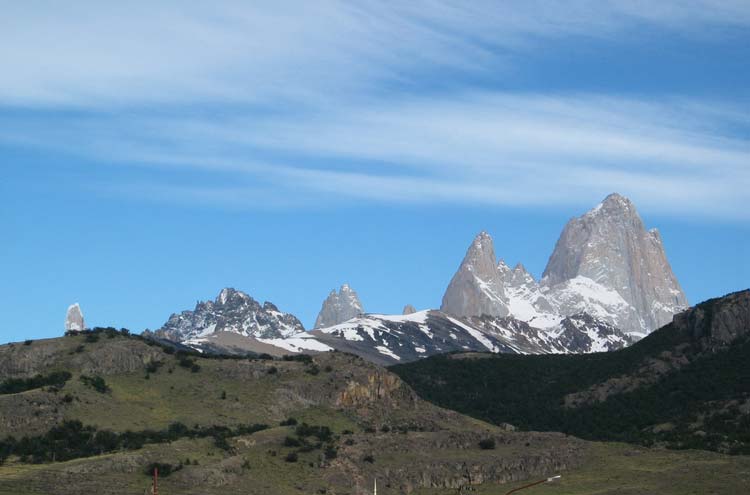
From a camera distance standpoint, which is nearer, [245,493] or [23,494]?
[23,494]

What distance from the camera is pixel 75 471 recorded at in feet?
611

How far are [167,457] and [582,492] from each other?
5738cm

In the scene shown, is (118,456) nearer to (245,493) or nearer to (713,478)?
(245,493)

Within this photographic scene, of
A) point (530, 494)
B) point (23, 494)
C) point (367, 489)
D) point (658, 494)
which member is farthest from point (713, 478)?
point (23, 494)

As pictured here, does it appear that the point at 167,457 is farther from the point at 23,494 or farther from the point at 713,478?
the point at 713,478

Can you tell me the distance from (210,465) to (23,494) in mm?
29084

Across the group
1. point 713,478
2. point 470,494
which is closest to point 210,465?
point 470,494

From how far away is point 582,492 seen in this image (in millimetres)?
192875

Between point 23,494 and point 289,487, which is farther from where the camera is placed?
point 289,487

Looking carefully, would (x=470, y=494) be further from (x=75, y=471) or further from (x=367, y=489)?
(x=75, y=471)

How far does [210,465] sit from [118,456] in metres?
12.7

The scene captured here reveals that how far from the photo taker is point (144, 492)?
600 feet

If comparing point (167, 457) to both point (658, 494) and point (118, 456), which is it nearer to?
point (118, 456)

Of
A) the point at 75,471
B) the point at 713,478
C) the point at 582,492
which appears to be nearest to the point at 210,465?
the point at 75,471
